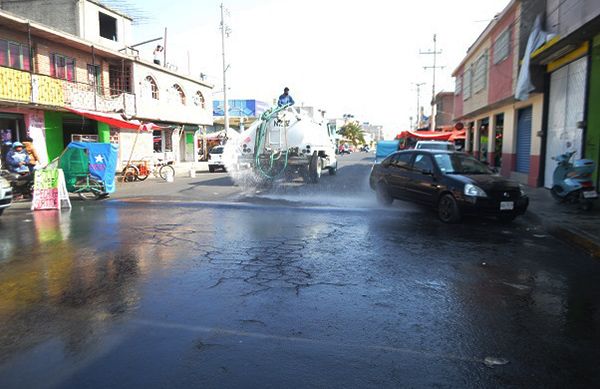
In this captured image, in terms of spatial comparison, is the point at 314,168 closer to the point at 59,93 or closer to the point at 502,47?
the point at 502,47

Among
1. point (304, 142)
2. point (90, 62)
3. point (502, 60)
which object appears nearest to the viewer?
point (304, 142)

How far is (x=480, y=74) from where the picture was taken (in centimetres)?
2327

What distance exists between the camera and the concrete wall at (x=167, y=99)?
2681 centimetres

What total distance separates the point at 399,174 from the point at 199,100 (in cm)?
2794

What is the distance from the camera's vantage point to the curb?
704 cm

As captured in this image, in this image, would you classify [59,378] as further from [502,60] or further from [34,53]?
[34,53]

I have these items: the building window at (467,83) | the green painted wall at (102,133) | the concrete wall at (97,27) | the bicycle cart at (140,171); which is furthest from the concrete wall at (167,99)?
the building window at (467,83)

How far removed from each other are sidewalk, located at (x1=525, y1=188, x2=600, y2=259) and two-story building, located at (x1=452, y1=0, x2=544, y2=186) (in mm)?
4609

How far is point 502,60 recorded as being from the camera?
60.7ft

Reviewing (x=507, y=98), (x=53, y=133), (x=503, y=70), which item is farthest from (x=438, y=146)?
(x=53, y=133)

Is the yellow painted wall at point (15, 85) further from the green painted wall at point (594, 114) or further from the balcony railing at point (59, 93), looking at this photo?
the green painted wall at point (594, 114)

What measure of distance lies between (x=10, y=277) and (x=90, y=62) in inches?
848

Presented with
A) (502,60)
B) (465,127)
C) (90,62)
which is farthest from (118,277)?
(465,127)

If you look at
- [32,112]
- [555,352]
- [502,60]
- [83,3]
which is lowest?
[555,352]
